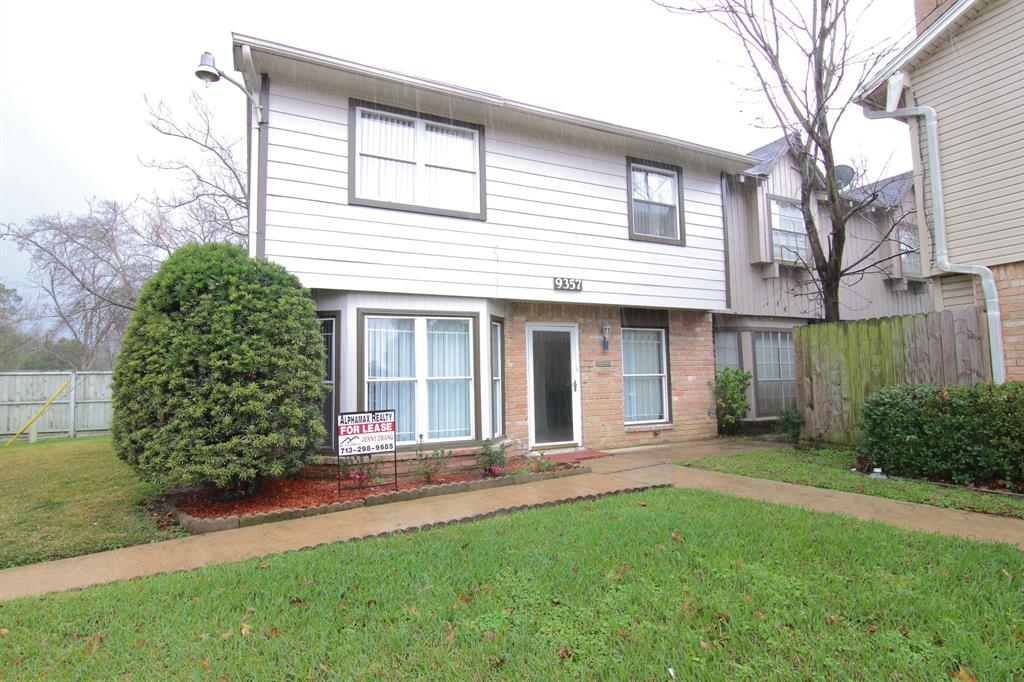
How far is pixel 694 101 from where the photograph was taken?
12.8 metres

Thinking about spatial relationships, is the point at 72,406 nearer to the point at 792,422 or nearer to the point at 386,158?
the point at 386,158

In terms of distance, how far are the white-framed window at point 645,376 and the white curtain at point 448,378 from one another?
3498 millimetres

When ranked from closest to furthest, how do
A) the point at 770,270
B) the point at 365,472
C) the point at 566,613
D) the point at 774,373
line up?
1. the point at 566,613
2. the point at 365,472
3. the point at 770,270
4. the point at 774,373

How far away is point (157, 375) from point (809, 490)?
7147 millimetres

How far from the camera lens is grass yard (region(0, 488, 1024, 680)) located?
2740mm

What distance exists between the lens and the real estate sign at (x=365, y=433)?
6.57m

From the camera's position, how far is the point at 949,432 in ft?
21.4

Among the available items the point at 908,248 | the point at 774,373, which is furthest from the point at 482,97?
the point at 908,248

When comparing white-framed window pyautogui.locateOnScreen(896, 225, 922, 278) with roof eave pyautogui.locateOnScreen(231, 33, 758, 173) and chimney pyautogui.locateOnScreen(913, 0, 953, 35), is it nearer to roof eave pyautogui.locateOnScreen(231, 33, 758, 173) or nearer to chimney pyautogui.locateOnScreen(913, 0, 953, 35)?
chimney pyautogui.locateOnScreen(913, 0, 953, 35)

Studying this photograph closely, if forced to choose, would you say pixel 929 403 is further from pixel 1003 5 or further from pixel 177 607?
pixel 177 607

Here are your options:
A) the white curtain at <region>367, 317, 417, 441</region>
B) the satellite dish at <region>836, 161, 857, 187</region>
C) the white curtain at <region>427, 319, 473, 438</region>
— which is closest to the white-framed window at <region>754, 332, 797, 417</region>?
the satellite dish at <region>836, 161, 857, 187</region>

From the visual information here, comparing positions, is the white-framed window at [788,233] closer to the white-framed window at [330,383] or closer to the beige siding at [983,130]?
the beige siding at [983,130]

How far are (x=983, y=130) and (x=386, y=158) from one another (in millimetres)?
8932

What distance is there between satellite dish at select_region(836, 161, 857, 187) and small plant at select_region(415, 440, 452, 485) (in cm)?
1105
